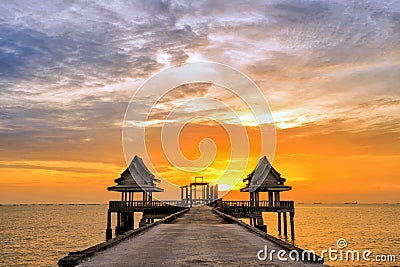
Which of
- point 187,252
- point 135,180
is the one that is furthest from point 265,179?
point 187,252

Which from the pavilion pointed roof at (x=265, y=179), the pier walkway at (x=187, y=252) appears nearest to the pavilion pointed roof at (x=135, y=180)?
the pavilion pointed roof at (x=265, y=179)

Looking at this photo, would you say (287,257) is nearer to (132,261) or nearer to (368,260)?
(132,261)

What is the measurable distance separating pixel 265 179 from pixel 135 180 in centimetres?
1506

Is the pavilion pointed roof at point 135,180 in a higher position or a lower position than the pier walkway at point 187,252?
higher

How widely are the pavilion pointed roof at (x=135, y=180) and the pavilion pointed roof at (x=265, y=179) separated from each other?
12.2 m

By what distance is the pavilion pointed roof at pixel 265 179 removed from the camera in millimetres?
48156

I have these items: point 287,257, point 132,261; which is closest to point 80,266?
point 132,261

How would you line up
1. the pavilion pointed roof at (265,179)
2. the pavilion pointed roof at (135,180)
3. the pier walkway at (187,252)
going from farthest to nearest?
the pavilion pointed roof at (135,180) → the pavilion pointed roof at (265,179) → the pier walkway at (187,252)

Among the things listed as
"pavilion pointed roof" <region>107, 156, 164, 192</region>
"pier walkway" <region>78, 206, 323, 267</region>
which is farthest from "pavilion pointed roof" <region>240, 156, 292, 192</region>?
"pier walkway" <region>78, 206, 323, 267</region>

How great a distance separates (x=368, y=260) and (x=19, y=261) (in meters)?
28.6

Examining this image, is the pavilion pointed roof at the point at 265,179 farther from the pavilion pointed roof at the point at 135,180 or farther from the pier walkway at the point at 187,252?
the pier walkway at the point at 187,252

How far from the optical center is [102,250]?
12.9 metres

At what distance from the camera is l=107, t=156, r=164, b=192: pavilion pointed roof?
164ft

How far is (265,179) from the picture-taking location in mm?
48375
